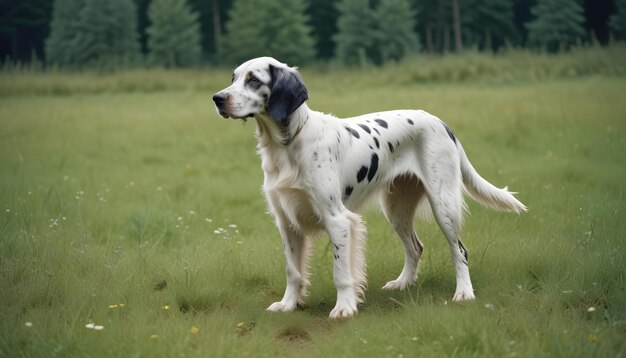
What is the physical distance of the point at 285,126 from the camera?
15.5 ft

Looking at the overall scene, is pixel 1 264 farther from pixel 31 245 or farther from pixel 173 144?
pixel 173 144

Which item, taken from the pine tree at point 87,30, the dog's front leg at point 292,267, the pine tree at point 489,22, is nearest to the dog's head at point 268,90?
the dog's front leg at point 292,267

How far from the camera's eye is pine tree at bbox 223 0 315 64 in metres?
39.1

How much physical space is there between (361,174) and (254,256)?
1.61m

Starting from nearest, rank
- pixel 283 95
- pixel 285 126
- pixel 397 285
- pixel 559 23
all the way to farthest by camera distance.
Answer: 1. pixel 283 95
2. pixel 285 126
3. pixel 397 285
4. pixel 559 23

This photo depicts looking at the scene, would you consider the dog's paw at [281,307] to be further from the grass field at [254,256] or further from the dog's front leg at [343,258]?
the dog's front leg at [343,258]

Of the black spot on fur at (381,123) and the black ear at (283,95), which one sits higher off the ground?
the black ear at (283,95)

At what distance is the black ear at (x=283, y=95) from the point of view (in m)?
4.59

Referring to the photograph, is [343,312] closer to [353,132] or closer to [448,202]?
[448,202]

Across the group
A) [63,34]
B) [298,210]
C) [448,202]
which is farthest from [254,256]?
[63,34]

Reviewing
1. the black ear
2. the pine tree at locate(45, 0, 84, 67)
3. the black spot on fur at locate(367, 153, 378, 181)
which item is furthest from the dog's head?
the pine tree at locate(45, 0, 84, 67)

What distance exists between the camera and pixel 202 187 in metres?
9.21

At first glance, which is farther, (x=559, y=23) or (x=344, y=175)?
(x=559, y=23)

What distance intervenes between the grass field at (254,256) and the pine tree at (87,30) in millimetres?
26567
